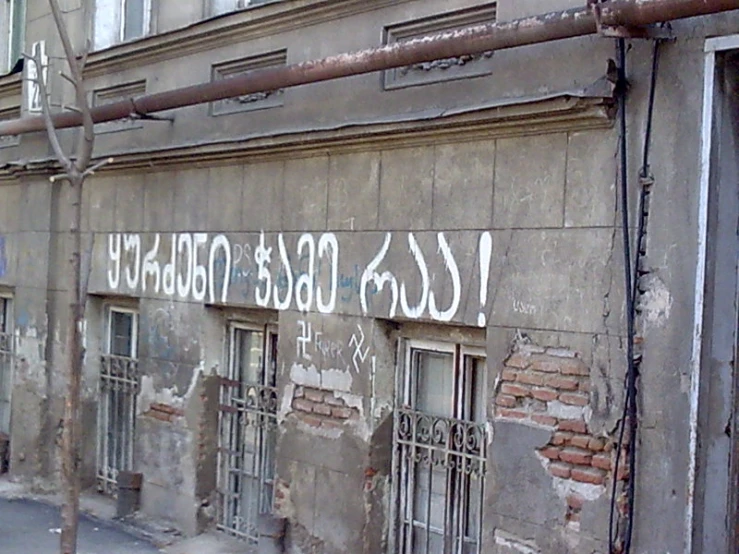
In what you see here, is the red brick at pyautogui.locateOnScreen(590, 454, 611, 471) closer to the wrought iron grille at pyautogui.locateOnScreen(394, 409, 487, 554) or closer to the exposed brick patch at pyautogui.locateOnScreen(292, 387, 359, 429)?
the wrought iron grille at pyautogui.locateOnScreen(394, 409, 487, 554)

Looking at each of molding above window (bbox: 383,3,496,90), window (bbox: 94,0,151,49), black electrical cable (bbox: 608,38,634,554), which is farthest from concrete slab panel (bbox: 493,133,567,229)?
window (bbox: 94,0,151,49)

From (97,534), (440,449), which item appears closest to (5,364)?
(97,534)

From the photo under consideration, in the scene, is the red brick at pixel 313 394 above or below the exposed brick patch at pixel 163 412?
Result: above

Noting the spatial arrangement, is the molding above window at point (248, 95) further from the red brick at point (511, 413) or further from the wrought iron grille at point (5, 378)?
the wrought iron grille at point (5, 378)

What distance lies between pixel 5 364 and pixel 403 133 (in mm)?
6654

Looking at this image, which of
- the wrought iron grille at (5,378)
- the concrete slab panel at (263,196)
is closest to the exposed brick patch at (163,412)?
the concrete slab panel at (263,196)

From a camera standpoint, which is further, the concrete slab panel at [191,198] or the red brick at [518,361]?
the concrete slab panel at [191,198]

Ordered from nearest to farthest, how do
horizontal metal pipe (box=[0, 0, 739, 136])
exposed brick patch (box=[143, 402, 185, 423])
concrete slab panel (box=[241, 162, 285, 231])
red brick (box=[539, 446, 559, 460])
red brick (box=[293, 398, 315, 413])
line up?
1. horizontal metal pipe (box=[0, 0, 739, 136])
2. red brick (box=[539, 446, 559, 460])
3. red brick (box=[293, 398, 315, 413])
4. concrete slab panel (box=[241, 162, 285, 231])
5. exposed brick patch (box=[143, 402, 185, 423])

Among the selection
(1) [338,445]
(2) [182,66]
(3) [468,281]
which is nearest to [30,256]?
(2) [182,66]

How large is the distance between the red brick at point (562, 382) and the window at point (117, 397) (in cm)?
466

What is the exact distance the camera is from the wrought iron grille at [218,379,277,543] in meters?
8.05

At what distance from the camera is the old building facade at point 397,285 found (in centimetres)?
522

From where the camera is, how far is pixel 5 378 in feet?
37.9

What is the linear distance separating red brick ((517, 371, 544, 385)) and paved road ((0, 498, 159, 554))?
12.1 feet
